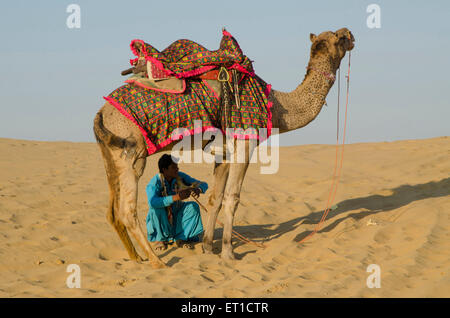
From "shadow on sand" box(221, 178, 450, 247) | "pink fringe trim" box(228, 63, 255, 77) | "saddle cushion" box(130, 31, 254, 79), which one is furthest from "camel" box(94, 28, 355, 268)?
"shadow on sand" box(221, 178, 450, 247)

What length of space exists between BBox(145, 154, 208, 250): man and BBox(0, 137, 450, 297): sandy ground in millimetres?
239

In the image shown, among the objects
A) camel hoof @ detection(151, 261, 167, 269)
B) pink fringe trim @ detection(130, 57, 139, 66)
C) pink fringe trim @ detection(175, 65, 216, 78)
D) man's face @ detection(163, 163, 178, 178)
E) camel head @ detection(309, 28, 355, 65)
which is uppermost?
camel head @ detection(309, 28, 355, 65)

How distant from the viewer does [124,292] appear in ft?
16.7

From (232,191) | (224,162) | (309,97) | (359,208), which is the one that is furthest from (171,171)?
(359,208)

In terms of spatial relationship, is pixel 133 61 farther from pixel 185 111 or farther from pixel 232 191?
pixel 232 191

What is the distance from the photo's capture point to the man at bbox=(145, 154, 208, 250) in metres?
7.25

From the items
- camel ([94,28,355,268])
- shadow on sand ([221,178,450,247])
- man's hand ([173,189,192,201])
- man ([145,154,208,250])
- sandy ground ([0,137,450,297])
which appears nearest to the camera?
sandy ground ([0,137,450,297])

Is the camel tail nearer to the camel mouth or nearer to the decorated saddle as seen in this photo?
the decorated saddle

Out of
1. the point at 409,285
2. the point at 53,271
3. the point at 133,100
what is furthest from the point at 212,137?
the point at 409,285

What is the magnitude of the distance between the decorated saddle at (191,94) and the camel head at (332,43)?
3.31ft

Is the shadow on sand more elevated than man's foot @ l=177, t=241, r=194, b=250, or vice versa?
the shadow on sand

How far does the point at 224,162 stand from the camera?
24.1 feet

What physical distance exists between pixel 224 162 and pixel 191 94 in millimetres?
1220

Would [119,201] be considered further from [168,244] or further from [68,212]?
[68,212]
